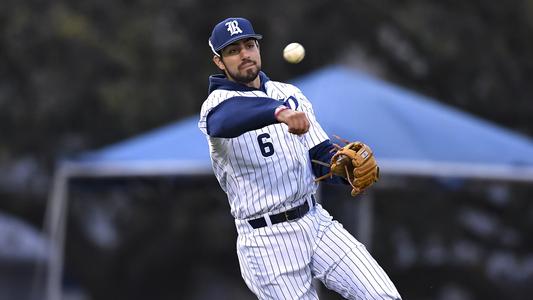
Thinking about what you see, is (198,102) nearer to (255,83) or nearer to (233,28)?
(255,83)

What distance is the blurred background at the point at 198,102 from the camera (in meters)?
19.3

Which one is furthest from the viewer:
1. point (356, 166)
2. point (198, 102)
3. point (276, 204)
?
point (198, 102)

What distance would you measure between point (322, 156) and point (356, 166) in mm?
531

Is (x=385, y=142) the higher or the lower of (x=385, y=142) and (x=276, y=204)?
the higher

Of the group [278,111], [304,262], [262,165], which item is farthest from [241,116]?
[304,262]

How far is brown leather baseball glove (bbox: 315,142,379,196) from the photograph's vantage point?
691 cm

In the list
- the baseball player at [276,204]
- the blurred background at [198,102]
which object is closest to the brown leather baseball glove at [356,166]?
the baseball player at [276,204]

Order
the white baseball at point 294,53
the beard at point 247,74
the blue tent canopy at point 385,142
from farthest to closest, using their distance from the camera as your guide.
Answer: the blue tent canopy at point 385,142 → the white baseball at point 294,53 → the beard at point 247,74

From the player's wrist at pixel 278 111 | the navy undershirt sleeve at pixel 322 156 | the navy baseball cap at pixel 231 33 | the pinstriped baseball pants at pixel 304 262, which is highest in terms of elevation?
the navy baseball cap at pixel 231 33

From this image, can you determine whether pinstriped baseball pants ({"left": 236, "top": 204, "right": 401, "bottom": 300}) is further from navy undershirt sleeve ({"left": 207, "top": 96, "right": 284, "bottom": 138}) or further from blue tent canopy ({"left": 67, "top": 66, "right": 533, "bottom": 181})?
blue tent canopy ({"left": 67, "top": 66, "right": 533, "bottom": 181})

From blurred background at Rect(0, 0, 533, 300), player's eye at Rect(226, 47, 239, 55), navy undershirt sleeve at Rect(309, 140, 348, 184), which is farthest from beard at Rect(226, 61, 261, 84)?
blurred background at Rect(0, 0, 533, 300)

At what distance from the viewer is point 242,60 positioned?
23.8 ft

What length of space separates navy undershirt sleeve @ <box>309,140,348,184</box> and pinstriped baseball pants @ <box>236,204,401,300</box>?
0.28 meters

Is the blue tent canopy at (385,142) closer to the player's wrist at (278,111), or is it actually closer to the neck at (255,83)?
the neck at (255,83)
